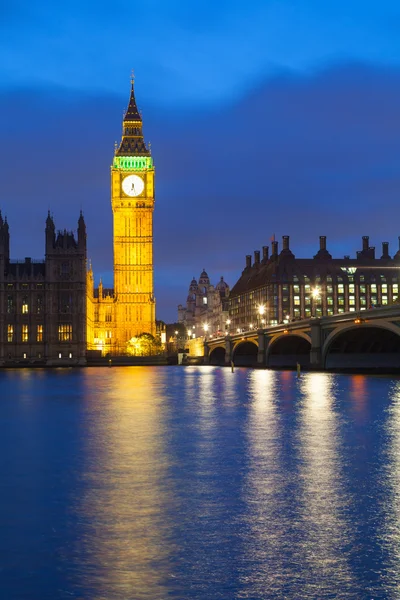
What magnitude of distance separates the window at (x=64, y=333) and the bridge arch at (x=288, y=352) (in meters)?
53.8

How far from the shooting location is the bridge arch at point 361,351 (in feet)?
317

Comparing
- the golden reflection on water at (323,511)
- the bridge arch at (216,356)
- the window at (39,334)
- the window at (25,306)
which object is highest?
the window at (25,306)

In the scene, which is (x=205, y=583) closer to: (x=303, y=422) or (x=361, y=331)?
(x=303, y=422)

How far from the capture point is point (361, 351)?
10375 centimetres

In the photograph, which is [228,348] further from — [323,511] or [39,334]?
[323,511]

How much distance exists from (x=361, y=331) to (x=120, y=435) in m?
61.4

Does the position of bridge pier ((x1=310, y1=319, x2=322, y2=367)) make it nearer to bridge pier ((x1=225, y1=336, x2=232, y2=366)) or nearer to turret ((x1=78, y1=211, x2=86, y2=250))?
bridge pier ((x1=225, y1=336, x2=232, y2=366))

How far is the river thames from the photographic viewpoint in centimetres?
1380

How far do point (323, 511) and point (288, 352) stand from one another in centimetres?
11698

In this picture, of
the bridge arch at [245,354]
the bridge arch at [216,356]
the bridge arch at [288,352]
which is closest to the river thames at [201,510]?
the bridge arch at [288,352]

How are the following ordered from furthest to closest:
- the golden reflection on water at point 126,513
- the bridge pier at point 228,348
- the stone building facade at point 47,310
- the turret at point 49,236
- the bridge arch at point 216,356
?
the bridge arch at point 216,356 → the turret at point 49,236 → the stone building facade at point 47,310 → the bridge pier at point 228,348 → the golden reflection on water at point 126,513

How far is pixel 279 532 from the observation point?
17.1 meters

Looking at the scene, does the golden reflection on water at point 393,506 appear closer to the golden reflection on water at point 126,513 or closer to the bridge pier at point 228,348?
the golden reflection on water at point 126,513

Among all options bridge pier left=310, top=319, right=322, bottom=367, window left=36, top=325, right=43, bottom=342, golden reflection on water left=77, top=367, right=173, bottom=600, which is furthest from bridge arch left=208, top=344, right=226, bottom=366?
golden reflection on water left=77, top=367, right=173, bottom=600
